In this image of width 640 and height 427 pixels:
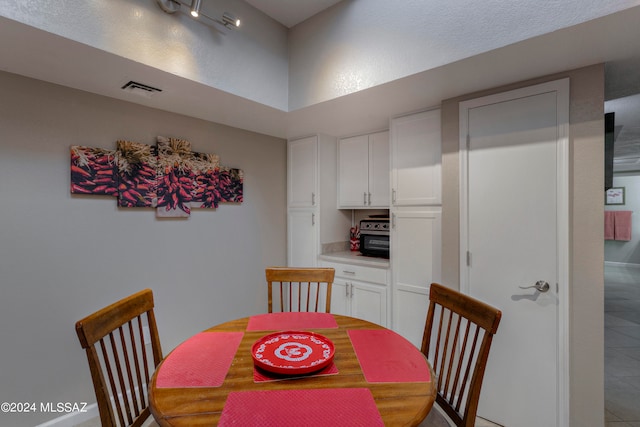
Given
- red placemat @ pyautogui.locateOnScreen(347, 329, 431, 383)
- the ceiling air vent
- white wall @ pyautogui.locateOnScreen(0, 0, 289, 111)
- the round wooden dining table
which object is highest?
white wall @ pyautogui.locateOnScreen(0, 0, 289, 111)

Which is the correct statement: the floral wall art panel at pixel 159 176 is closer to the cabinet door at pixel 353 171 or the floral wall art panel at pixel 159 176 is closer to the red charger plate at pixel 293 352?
the cabinet door at pixel 353 171

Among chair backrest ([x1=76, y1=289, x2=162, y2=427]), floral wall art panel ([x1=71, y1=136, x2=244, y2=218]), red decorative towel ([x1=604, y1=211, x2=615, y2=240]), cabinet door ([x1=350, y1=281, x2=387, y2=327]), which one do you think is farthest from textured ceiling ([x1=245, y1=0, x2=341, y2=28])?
red decorative towel ([x1=604, y1=211, x2=615, y2=240])

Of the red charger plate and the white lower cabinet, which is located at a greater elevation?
the red charger plate

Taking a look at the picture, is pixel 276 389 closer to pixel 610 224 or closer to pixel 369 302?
pixel 369 302

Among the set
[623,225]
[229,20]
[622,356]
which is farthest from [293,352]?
[623,225]

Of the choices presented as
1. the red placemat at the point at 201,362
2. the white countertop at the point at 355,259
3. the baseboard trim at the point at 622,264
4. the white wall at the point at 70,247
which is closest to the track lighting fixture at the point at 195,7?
the white wall at the point at 70,247

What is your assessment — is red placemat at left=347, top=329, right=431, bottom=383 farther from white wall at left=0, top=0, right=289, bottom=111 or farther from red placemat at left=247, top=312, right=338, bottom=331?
white wall at left=0, top=0, right=289, bottom=111

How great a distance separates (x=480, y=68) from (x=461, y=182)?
2.34ft

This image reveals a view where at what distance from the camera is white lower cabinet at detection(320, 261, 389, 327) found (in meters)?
2.57

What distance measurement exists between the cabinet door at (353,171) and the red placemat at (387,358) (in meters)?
1.81

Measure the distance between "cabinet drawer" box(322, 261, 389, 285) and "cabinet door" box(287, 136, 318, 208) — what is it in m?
0.70

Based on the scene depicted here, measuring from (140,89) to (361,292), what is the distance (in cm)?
231

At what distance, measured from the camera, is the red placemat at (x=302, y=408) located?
0.80 m

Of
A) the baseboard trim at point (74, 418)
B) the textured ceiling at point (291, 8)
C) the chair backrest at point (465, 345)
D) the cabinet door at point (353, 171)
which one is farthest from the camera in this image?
the cabinet door at point (353, 171)
